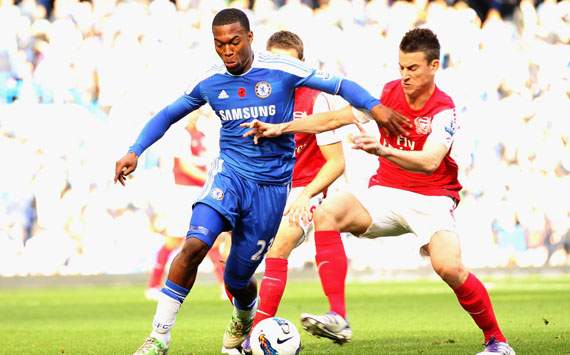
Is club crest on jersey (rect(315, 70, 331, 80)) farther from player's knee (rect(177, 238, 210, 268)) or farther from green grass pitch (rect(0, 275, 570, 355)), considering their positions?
green grass pitch (rect(0, 275, 570, 355))

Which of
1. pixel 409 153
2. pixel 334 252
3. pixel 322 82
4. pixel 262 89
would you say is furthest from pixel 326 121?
pixel 334 252

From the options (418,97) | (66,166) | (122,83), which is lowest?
(66,166)

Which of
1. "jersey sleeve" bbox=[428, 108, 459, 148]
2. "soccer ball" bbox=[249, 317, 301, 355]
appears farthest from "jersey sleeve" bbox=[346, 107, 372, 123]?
"soccer ball" bbox=[249, 317, 301, 355]

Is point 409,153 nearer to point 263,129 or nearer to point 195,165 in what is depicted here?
point 263,129

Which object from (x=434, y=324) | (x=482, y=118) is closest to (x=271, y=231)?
(x=434, y=324)

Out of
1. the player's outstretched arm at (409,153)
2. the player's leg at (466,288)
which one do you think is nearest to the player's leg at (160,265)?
the player's leg at (466,288)

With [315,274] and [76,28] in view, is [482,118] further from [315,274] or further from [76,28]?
[76,28]

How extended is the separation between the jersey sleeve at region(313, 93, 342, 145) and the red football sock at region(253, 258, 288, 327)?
100 cm

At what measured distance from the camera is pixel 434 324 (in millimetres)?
10688

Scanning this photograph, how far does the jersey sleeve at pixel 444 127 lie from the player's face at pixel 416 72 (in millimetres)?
253

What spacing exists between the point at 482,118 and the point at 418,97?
14.6m

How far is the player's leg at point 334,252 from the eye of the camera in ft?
27.5

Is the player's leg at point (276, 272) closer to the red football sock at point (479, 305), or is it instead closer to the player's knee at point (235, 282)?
the player's knee at point (235, 282)

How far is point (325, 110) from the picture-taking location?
30.3 feet
